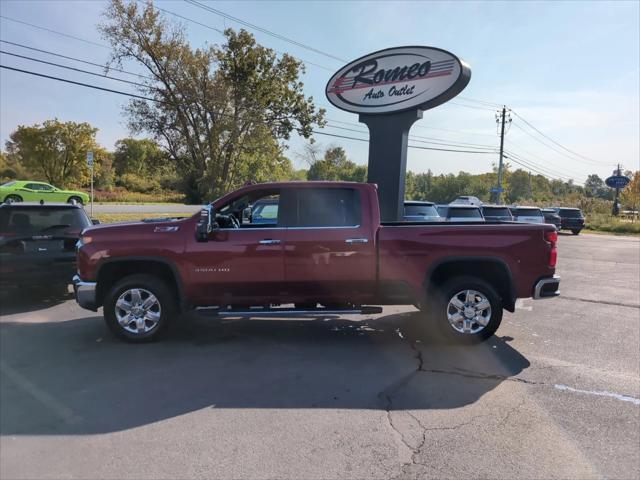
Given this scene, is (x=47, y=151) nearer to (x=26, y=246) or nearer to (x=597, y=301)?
(x=26, y=246)

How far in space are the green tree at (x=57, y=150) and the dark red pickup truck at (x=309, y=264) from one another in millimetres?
48421

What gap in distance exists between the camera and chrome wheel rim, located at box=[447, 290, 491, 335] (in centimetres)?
558

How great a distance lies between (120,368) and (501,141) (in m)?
47.8

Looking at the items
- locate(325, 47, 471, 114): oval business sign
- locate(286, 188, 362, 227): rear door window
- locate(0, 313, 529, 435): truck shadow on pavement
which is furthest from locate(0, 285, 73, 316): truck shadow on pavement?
locate(325, 47, 471, 114): oval business sign

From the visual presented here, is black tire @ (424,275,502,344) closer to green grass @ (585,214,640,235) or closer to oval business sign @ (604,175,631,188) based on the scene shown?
green grass @ (585,214,640,235)

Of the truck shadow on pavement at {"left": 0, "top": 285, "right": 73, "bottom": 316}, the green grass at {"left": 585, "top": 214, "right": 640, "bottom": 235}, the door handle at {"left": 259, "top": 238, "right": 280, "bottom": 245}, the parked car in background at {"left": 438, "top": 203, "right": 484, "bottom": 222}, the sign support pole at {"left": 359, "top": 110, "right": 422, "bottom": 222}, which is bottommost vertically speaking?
the truck shadow on pavement at {"left": 0, "top": 285, "right": 73, "bottom": 316}

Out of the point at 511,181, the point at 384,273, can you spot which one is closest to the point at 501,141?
the point at 384,273

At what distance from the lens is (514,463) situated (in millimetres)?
3129

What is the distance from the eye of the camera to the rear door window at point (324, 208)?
5.55 metres

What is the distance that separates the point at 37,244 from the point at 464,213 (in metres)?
11.5

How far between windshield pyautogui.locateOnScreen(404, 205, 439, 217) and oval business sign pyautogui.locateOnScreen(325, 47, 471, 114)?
280cm

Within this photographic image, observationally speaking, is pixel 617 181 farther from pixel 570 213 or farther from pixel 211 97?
pixel 211 97

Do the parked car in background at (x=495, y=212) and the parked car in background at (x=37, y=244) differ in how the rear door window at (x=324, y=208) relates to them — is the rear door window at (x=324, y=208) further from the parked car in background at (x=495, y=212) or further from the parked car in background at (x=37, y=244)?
the parked car in background at (x=495, y=212)

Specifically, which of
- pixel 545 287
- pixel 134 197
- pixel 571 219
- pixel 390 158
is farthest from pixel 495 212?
pixel 134 197
